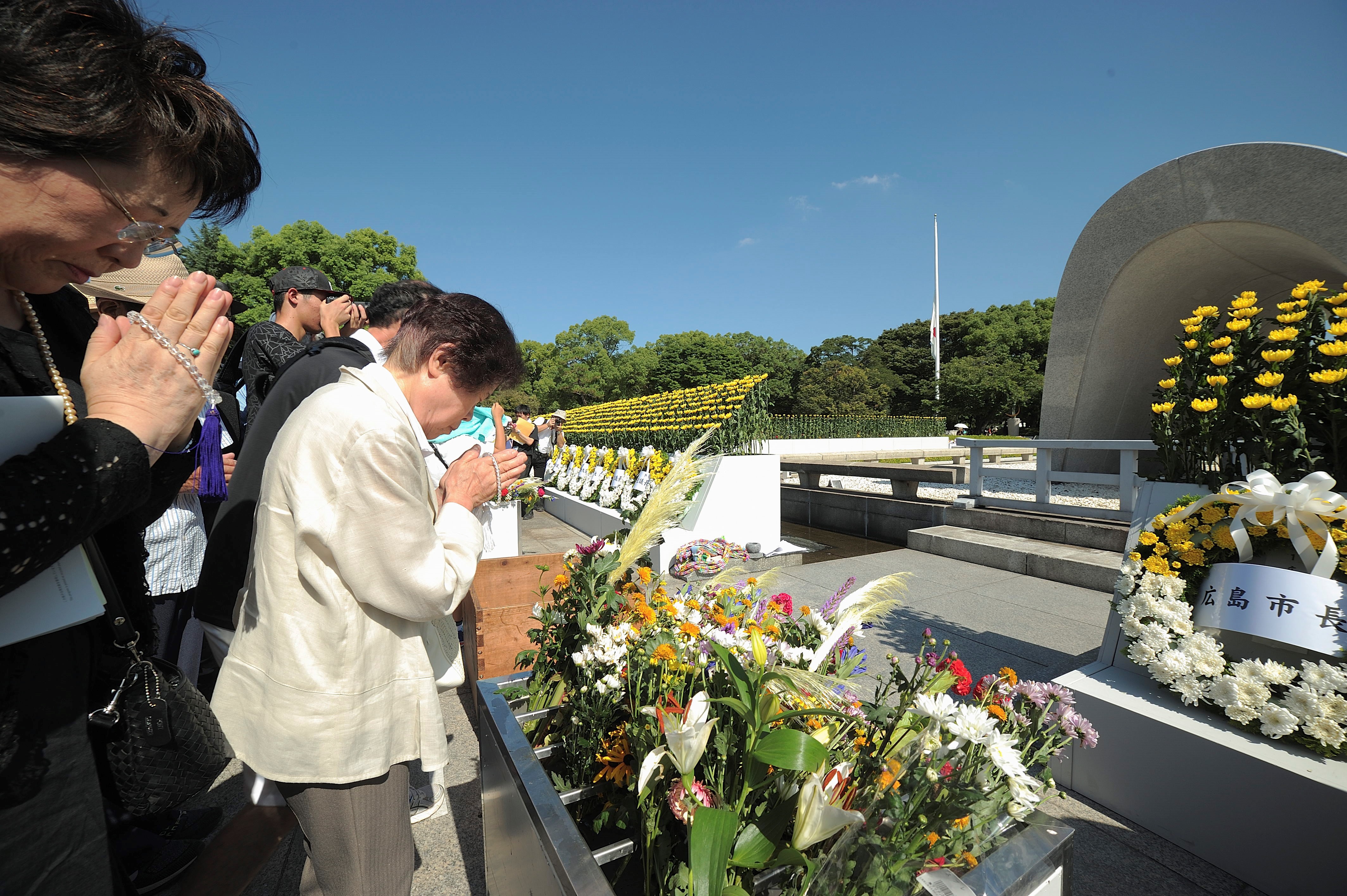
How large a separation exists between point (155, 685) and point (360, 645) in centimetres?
35

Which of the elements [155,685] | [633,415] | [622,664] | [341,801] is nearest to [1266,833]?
[622,664]

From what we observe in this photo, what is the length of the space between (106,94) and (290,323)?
8.23 ft

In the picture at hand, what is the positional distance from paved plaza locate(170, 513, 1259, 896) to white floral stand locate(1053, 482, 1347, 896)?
0.07 m

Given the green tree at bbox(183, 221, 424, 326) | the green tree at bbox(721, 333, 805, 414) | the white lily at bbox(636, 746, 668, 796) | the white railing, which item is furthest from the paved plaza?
the green tree at bbox(721, 333, 805, 414)

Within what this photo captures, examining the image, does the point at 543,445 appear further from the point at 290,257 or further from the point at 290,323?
the point at 290,257

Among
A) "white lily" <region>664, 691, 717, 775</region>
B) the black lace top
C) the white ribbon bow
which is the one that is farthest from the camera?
the white ribbon bow

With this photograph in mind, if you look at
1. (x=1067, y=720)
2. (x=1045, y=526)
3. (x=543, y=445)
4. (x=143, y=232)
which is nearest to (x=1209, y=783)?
(x=1067, y=720)

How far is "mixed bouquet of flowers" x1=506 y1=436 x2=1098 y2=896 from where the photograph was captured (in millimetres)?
995

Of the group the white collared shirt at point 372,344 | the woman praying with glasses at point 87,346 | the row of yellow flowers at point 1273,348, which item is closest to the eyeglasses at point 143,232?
the woman praying with glasses at point 87,346

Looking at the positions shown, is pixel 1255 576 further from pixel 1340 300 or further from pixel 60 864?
pixel 60 864

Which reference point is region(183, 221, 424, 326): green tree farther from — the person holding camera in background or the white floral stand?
the white floral stand

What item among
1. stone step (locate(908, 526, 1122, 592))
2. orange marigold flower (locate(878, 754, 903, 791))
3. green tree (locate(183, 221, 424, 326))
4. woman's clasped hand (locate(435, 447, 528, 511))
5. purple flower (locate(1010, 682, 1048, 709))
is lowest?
stone step (locate(908, 526, 1122, 592))

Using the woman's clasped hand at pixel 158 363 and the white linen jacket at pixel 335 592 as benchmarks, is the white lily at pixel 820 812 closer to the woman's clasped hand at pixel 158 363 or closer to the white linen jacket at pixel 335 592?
the white linen jacket at pixel 335 592

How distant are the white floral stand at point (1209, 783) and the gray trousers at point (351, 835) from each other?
69.5 inches
